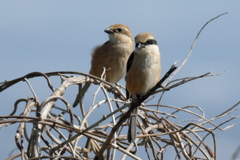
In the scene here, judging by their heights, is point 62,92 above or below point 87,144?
above

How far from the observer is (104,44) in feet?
18.4

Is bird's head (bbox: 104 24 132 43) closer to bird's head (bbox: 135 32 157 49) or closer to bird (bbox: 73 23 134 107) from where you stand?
bird (bbox: 73 23 134 107)

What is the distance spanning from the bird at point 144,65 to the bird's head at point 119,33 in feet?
8.15

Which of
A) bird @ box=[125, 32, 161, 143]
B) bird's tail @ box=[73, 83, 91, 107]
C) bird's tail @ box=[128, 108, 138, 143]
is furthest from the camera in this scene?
bird @ box=[125, 32, 161, 143]

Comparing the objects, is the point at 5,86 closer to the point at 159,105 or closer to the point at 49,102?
the point at 49,102

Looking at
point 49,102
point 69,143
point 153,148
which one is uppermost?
point 49,102

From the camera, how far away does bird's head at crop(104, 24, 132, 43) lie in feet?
18.4

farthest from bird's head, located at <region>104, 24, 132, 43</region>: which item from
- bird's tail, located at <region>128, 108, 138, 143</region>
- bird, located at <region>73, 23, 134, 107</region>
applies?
bird's tail, located at <region>128, 108, 138, 143</region>

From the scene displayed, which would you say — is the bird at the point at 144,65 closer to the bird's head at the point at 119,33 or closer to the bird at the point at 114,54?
the bird at the point at 114,54

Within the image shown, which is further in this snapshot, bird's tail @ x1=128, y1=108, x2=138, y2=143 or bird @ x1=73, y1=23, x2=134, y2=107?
bird @ x1=73, y1=23, x2=134, y2=107

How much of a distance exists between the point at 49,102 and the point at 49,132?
0.42ft

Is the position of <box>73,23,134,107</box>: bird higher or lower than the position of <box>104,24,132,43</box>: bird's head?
lower

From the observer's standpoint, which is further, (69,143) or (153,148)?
(153,148)

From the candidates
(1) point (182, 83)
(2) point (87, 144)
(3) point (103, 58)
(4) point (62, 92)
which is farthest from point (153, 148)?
(3) point (103, 58)
